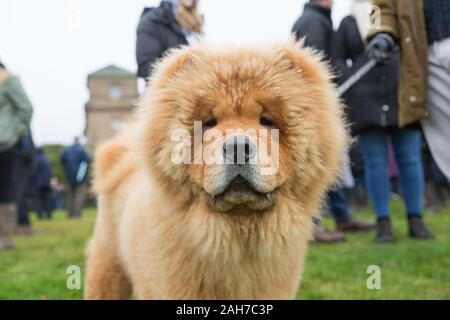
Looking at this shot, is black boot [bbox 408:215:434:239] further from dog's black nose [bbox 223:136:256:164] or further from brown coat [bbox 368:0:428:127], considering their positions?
dog's black nose [bbox 223:136:256:164]

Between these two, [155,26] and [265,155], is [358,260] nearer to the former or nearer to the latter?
[155,26]

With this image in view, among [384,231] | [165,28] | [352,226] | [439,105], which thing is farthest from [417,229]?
[165,28]

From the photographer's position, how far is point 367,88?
4.98m

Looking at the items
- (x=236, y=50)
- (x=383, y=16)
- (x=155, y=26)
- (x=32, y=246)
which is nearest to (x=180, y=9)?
(x=155, y=26)

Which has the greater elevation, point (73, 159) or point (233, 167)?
point (73, 159)

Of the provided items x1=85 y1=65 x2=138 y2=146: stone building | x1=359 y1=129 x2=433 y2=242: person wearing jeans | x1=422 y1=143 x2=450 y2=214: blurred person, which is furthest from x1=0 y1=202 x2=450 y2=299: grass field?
x1=85 y1=65 x2=138 y2=146: stone building

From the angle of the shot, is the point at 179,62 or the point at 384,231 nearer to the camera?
the point at 179,62

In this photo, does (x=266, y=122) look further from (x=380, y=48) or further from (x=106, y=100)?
(x=106, y=100)

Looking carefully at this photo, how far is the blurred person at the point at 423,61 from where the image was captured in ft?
10.3

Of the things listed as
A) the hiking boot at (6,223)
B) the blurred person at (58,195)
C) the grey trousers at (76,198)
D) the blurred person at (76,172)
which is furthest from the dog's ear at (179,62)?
Result: the blurred person at (58,195)

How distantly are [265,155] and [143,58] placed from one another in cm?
203

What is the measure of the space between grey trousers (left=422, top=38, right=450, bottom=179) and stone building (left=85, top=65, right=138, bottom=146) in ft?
56.3

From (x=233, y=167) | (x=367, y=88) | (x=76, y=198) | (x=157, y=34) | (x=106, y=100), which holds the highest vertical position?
(x=106, y=100)

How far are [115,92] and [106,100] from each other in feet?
7.58
